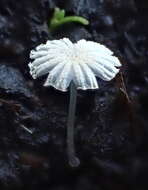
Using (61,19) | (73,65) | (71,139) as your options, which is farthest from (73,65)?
(61,19)

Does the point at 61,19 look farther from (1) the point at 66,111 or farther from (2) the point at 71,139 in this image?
(2) the point at 71,139

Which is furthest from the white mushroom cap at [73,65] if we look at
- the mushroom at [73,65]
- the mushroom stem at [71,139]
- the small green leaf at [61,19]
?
the small green leaf at [61,19]

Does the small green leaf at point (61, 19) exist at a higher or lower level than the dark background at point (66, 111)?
higher

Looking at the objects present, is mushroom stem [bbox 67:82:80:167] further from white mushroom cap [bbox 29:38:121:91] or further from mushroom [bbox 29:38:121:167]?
white mushroom cap [bbox 29:38:121:91]

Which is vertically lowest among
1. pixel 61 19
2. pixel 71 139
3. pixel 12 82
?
pixel 71 139

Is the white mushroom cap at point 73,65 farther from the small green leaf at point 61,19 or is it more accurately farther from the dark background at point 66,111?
the small green leaf at point 61,19

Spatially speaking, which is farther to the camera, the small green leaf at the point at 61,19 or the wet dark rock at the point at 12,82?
the small green leaf at the point at 61,19
